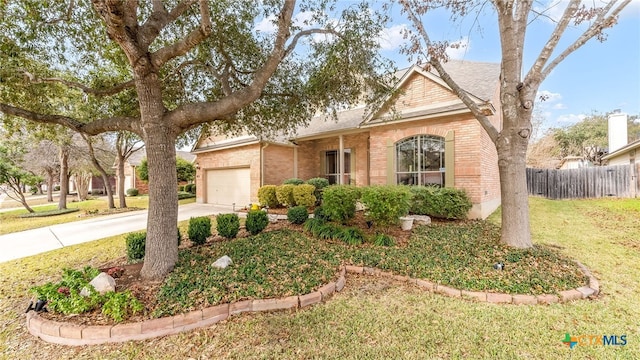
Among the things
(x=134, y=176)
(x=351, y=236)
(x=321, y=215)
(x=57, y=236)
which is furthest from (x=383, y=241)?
(x=134, y=176)

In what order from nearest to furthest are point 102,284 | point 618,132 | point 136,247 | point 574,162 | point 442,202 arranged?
point 102,284 → point 136,247 → point 442,202 → point 618,132 → point 574,162

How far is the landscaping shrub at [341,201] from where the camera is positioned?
7051mm

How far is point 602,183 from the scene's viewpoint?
1340 cm

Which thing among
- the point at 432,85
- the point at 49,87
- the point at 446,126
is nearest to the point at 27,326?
the point at 49,87

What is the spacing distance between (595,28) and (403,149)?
19.9ft

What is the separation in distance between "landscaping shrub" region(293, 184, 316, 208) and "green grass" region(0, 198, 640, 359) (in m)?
6.16

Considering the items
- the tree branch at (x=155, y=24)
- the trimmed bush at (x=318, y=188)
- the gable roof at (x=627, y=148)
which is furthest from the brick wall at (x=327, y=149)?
the gable roof at (x=627, y=148)

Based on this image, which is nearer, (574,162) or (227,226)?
(227,226)

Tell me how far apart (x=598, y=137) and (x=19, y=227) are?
44325mm

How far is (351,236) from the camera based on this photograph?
629cm

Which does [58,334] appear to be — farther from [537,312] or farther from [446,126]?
[446,126]

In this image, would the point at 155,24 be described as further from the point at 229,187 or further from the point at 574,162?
the point at 574,162

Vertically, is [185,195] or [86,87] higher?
[86,87]

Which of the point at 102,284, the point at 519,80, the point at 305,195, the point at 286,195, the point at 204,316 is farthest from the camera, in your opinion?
the point at 286,195
